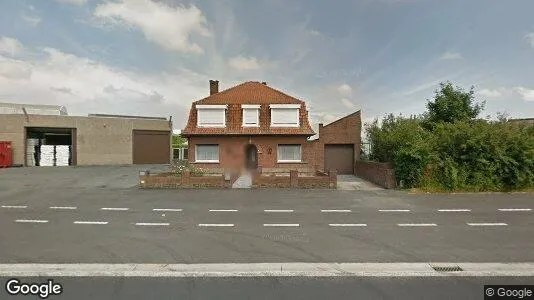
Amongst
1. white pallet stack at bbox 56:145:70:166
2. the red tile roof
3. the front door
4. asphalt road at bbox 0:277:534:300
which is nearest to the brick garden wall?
the red tile roof

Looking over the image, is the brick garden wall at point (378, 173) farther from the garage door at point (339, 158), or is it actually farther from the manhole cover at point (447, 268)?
the manhole cover at point (447, 268)

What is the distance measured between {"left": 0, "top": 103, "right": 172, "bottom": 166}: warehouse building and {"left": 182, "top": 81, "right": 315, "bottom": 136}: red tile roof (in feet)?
41.4

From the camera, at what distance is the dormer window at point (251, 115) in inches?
870

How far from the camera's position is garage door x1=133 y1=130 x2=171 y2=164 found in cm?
3247

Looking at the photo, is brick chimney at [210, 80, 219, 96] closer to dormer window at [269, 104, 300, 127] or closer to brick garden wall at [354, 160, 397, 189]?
dormer window at [269, 104, 300, 127]

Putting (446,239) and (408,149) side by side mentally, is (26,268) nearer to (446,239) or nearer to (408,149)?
(446,239)

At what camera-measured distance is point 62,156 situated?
30.0 m

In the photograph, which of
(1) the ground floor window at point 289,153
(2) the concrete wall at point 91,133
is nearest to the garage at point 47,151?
(2) the concrete wall at point 91,133

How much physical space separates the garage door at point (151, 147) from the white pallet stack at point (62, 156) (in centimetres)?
633

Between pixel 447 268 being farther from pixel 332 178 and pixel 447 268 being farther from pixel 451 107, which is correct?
pixel 451 107

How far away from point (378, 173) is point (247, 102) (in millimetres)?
11278

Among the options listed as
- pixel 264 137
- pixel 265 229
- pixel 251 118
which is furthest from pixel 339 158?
pixel 265 229

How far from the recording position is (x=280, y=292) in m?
4.18

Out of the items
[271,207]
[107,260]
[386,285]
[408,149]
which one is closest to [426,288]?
[386,285]
